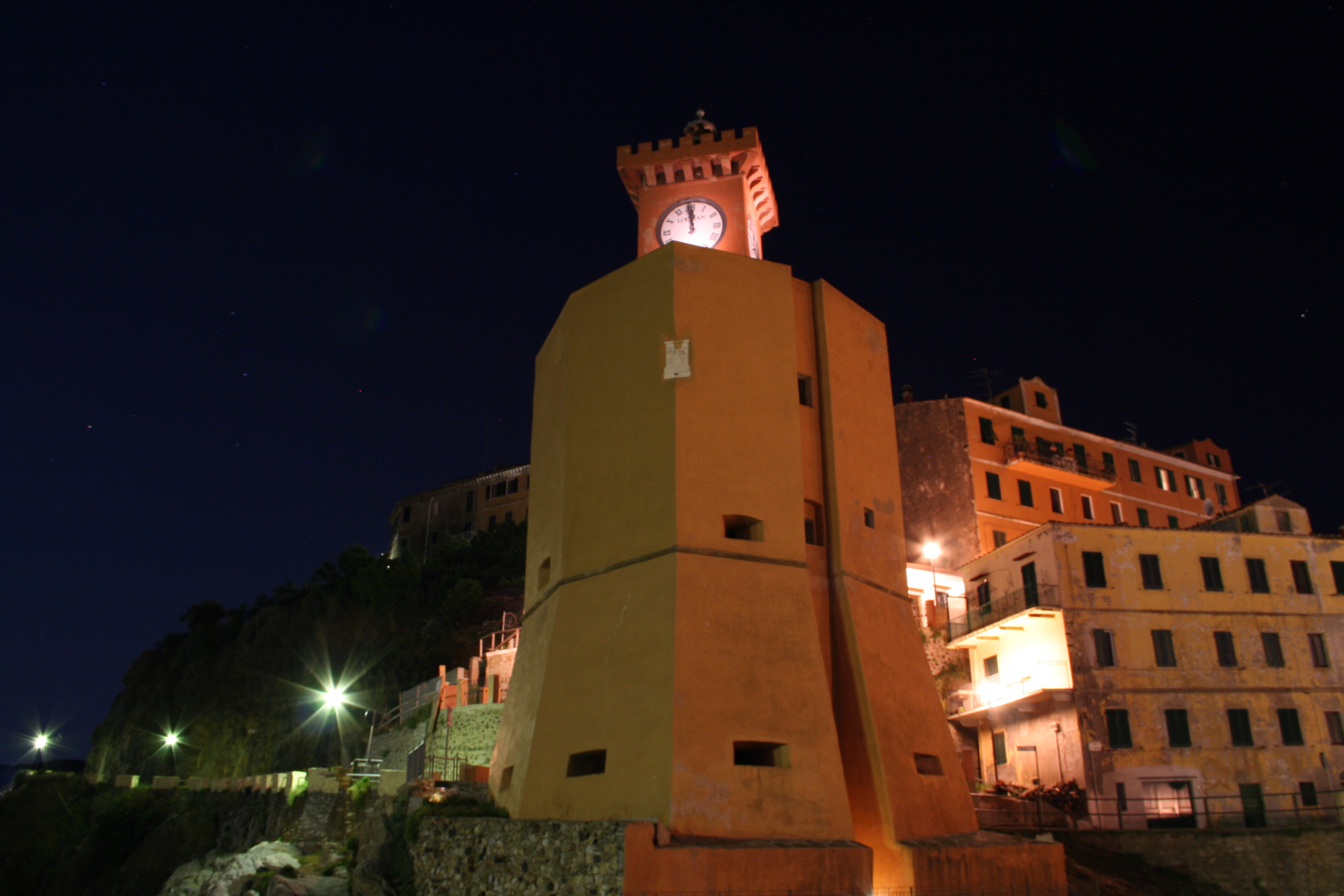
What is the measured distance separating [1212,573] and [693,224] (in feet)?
49.3

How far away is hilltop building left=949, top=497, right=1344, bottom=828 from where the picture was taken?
21766 millimetres

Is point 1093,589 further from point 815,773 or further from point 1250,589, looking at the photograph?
point 815,773

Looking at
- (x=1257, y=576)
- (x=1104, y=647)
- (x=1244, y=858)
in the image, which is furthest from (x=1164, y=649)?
(x=1244, y=858)

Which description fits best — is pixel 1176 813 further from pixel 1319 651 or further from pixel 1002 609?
pixel 1319 651

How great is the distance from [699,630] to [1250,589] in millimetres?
16162

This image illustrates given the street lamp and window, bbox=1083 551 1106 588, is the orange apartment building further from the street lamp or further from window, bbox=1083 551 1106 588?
window, bbox=1083 551 1106 588

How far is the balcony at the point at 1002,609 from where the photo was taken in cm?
2350

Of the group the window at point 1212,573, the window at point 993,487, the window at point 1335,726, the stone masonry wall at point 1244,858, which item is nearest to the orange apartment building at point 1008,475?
the window at point 993,487

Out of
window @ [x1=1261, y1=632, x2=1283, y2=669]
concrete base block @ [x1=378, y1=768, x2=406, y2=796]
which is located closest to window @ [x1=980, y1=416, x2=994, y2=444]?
window @ [x1=1261, y1=632, x2=1283, y2=669]

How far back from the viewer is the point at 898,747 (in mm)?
16203

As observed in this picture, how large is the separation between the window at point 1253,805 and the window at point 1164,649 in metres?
2.86

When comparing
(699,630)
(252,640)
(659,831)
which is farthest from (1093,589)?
(252,640)

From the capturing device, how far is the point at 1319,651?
78.0 feet

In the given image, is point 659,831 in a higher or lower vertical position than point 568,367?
lower
